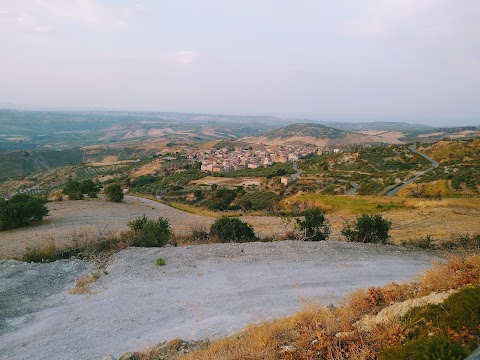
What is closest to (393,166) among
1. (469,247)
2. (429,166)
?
(429,166)

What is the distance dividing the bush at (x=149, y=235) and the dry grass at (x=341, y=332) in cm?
773

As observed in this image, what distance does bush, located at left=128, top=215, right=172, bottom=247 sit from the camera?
12430 millimetres

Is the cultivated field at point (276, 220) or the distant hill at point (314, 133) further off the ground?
the distant hill at point (314, 133)

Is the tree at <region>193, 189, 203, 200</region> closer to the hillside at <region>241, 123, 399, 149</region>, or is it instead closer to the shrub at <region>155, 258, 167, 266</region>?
the shrub at <region>155, 258, 167, 266</region>

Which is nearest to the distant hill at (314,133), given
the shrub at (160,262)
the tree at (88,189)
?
the tree at (88,189)

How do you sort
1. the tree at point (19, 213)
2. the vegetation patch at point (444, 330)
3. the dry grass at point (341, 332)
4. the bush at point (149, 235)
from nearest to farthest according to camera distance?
the vegetation patch at point (444, 330) → the dry grass at point (341, 332) → the bush at point (149, 235) → the tree at point (19, 213)

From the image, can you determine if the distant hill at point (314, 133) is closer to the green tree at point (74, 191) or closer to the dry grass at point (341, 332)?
the green tree at point (74, 191)

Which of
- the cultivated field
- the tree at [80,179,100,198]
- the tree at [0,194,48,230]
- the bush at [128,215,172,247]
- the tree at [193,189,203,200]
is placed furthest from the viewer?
the tree at [193,189,203,200]

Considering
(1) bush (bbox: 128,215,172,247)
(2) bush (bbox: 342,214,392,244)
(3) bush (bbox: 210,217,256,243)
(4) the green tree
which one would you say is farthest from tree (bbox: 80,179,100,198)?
(2) bush (bbox: 342,214,392,244)

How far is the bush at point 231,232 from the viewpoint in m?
13.7

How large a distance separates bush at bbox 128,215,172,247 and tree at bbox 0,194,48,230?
25.9ft

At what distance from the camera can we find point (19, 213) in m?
17.3

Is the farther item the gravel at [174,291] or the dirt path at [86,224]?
the dirt path at [86,224]

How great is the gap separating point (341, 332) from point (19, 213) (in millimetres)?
18428
